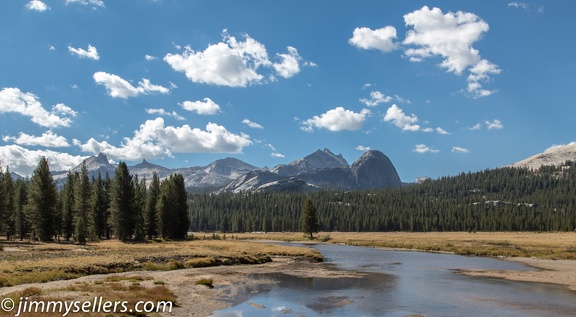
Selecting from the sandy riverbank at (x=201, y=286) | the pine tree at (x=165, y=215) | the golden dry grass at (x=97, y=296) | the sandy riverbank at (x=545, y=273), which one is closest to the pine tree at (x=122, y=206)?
the pine tree at (x=165, y=215)

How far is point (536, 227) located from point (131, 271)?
196369 mm

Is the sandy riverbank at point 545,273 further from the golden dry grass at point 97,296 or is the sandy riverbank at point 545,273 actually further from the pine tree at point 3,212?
the pine tree at point 3,212

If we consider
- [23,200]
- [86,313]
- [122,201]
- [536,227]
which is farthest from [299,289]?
[536,227]

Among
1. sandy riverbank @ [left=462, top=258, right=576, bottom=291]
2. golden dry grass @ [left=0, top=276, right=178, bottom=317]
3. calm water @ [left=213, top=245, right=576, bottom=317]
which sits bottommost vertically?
sandy riverbank @ [left=462, top=258, right=576, bottom=291]

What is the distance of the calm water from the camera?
100 ft

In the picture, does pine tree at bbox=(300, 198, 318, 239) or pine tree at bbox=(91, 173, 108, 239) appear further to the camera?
pine tree at bbox=(300, 198, 318, 239)

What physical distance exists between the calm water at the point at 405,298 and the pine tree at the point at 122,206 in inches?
2120

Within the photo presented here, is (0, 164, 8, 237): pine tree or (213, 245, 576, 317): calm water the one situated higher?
(0, 164, 8, 237): pine tree

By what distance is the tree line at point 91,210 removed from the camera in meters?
84.9

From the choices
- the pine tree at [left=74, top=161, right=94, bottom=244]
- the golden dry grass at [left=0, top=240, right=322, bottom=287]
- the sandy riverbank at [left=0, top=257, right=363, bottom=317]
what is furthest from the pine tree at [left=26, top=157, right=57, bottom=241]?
the sandy riverbank at [left=0, top=257, right=363, bottom=317]

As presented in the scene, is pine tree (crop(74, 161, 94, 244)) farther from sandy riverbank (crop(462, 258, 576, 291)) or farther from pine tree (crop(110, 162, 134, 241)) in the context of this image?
sandy riverbank (crop(462, 258, 576, 291))

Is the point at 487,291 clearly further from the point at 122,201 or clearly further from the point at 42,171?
the point at 42,171

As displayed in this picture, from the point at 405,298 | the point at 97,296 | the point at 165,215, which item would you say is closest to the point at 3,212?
the point at 165,215

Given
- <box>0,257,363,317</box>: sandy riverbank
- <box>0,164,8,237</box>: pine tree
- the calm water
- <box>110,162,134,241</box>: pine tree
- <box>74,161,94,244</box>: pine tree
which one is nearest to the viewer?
<box>0,257,363,317</box>: sandy riverbank
